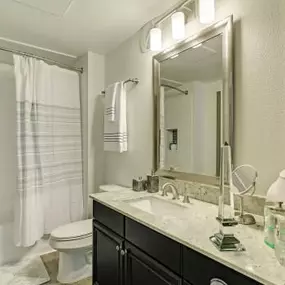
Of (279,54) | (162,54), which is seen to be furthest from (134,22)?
(279,54)

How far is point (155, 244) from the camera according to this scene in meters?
1.15

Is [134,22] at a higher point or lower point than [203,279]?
higher

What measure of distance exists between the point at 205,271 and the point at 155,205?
0.84m

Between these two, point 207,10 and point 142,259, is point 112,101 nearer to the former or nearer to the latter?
point 207,10

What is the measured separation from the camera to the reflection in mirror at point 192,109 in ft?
4.97

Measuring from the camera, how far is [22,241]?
88.7 inches

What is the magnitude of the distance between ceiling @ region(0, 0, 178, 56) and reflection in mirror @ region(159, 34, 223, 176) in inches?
18.1

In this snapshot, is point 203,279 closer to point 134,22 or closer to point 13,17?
point 134,22

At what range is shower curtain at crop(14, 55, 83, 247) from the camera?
228cm

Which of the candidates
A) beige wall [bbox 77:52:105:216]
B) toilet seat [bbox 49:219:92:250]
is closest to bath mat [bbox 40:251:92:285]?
toilet seat [bbox 49:219:92:250]

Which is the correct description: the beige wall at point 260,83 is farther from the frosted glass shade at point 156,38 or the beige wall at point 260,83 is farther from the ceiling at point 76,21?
the ceiling at point 76,21

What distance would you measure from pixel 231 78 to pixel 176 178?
2.62 ft

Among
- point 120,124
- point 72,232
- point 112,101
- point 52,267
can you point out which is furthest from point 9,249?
point 112,101

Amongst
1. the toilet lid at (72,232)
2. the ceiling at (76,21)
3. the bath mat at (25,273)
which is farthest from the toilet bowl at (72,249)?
the ceiling at (76,21)
